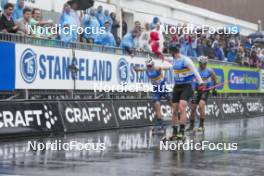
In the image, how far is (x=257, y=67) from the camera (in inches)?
1214

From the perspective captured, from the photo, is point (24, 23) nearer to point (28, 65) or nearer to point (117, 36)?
point (28, 65)

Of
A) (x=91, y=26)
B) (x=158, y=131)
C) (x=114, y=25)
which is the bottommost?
(x=158, y=131)

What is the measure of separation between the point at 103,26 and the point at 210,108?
6.73 m

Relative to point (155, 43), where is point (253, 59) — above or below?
above

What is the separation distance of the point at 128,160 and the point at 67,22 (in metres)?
7.36

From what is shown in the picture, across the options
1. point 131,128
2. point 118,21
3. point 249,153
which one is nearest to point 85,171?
point 249,153

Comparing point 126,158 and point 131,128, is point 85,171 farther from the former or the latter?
point 131,128

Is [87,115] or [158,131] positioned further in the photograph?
[87,115]

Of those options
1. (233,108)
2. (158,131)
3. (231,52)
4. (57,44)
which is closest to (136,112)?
(158,131)

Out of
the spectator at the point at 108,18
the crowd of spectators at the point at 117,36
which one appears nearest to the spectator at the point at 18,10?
the crowd of spectators at the point at 117,36

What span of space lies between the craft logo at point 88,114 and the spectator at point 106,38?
2177mm

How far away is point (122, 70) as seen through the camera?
19.1 m

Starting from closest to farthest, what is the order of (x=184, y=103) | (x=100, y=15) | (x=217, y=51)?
1. (x=184, y=103)
2. (x=100, y=15)
3. (x=217, y=51)

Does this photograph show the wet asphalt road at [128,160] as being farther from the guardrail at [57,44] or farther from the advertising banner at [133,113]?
the advertising banner at [133,113]
